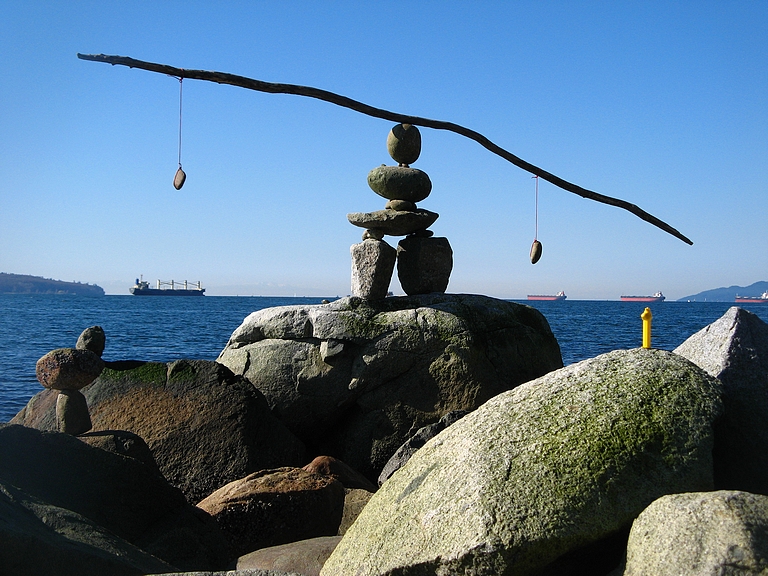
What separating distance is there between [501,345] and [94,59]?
6.63 metres

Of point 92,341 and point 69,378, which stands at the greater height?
point 92,341

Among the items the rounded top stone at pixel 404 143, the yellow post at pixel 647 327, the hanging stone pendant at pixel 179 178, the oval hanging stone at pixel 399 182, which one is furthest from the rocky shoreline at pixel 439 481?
the rounded top stone at pixel 404 143

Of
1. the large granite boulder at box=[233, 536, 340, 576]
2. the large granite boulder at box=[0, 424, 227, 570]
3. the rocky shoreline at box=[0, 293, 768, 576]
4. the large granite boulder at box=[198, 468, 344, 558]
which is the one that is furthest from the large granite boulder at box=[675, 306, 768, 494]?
the large granite boulder at box=[0, 424, 227, 570]

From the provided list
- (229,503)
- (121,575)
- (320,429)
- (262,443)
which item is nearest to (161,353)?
(320,429)

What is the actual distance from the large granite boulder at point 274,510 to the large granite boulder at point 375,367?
11.0 ft

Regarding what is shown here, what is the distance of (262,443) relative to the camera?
8.59 m

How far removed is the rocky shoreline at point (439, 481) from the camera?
13.2 feet

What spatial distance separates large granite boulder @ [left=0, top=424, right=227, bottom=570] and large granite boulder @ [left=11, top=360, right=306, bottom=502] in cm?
→ 256

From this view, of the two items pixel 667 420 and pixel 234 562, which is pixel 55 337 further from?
pixel 667 420

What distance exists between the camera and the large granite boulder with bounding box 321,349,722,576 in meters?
→ 4.11

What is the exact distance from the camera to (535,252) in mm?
9969

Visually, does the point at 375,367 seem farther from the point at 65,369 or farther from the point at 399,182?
the point at 65,369

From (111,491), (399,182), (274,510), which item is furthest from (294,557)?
(399,182)

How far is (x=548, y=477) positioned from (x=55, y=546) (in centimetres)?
271
